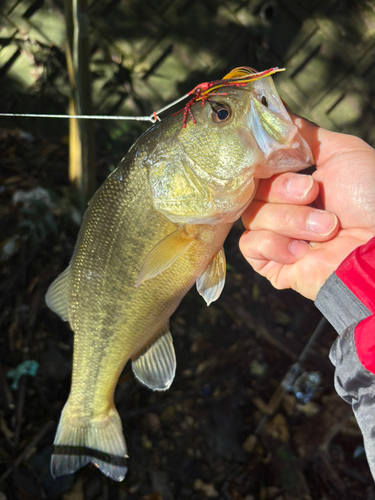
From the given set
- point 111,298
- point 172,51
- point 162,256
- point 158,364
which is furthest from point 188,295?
point 172,51

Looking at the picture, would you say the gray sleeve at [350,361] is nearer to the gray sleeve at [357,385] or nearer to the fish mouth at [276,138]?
the gray sleeve at [357,385]

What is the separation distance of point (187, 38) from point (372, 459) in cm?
383

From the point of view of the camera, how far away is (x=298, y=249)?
1452 mm

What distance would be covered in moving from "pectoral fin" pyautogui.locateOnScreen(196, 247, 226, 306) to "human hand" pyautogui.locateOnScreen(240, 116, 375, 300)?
137mm

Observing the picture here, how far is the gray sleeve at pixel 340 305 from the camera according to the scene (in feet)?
3.77

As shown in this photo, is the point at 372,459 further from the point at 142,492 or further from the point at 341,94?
the point at 341,94

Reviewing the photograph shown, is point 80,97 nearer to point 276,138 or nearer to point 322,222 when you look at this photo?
point 276,138

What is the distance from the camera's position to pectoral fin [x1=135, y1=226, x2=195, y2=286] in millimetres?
1276

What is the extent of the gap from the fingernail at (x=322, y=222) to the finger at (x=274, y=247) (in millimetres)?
137

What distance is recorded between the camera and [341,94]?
4.00 metres

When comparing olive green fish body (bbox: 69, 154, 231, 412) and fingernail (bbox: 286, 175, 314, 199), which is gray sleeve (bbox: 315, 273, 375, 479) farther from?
olive green fish body (bbox: 69, 154, 231, 412)

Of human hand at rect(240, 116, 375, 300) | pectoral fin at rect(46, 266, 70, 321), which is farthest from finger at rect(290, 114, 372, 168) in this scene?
pectoral fin at rect(46, 266, 70, 321)

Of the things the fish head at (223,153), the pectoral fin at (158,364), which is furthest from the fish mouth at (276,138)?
the pectoral fin at (158,364)

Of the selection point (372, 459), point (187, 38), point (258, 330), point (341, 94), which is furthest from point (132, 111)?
point (372, 459)
